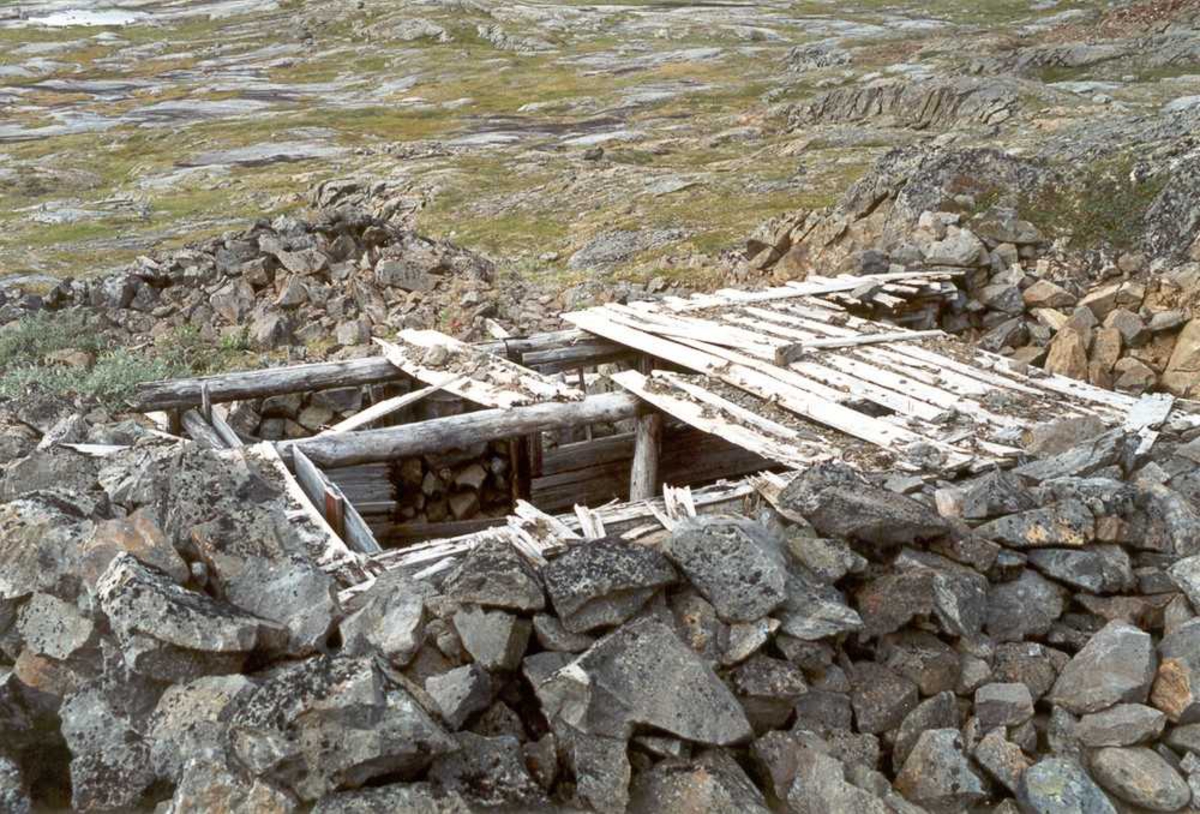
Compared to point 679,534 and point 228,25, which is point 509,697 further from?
point 228,25

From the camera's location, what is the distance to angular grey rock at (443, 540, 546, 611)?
579 cm

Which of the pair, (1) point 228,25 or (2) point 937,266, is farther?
(1) point 228,25

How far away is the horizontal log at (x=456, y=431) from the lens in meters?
9.82

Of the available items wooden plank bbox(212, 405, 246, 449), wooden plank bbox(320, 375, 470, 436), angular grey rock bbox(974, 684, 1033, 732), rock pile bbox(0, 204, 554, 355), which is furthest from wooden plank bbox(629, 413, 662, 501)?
rock pile bbox(0, 204, 554, 355)

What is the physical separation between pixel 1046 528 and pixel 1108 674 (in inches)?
45.7

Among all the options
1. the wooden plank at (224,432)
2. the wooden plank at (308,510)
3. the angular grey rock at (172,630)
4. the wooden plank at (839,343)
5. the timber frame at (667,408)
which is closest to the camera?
the angular grey rock at (172,630)

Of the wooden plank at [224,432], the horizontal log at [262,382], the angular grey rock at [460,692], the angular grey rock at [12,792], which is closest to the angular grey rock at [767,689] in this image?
the angular grey rock at [460,692]

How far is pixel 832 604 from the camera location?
20.0 feet

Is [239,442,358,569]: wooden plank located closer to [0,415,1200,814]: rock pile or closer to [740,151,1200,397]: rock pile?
[0,415,1200,814]: rock pile

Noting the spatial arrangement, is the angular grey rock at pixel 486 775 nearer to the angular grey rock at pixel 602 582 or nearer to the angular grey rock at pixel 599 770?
the angular grey rock at pixel 599 770

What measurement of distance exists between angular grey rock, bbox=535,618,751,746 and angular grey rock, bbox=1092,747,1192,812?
199 centimetres

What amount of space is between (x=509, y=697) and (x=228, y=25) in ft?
460

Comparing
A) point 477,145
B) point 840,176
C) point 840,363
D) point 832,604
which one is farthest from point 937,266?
point 477,145

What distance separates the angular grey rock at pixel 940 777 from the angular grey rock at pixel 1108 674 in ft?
2.70
